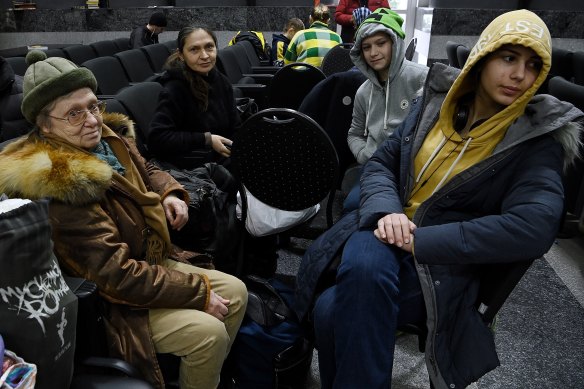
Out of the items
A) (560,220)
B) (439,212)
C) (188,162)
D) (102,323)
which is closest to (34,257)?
(102,323)

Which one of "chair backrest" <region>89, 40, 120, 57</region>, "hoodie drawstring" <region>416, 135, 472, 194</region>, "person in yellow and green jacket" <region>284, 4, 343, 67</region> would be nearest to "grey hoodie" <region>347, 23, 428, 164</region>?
"hoodie drawstring" <region>416, 135, 472, 194</region>

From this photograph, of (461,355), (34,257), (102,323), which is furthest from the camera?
(461,355)

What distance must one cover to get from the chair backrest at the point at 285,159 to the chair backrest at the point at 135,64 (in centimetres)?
278

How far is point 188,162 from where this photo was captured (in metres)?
2.23

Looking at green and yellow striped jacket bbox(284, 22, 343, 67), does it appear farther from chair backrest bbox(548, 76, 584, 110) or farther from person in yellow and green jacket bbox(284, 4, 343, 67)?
chair backrest bbox(548, 76, 584, 110)

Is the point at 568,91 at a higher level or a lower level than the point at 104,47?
higher

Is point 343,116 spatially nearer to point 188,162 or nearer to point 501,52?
point 188,162

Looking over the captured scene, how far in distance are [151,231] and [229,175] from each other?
708 millimetres

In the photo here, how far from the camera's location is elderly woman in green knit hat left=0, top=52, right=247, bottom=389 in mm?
1156

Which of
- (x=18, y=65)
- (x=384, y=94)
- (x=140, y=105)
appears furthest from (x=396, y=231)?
(x=18, y=65)

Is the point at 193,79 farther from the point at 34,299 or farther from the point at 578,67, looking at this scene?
the point at 578,67

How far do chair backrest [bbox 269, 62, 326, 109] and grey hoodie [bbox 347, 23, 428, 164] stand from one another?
2.95ft

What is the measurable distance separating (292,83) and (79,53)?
10.0 feet

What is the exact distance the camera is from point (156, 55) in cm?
484
